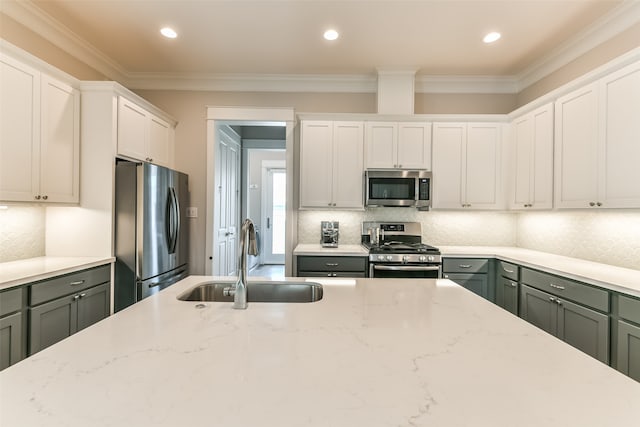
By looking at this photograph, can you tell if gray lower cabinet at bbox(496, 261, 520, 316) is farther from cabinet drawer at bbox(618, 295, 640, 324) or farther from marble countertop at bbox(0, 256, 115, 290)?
marble countertop at bbox(0, 256, 115, 290)

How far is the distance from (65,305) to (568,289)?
3562 millimetres

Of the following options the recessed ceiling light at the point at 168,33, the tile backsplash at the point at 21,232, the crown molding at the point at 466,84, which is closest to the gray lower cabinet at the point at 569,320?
the crown molding at the point at 466,84

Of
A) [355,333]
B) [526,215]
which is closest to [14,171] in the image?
[355,333]

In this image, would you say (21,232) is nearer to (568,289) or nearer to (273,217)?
(568,289)

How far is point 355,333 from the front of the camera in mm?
987

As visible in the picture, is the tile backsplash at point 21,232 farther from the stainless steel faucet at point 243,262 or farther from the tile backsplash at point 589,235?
the tile backsplash at point 589,235

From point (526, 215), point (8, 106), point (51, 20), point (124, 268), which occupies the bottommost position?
point (124, 268)

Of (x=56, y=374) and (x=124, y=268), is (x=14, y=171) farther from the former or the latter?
(x=56, y=374)

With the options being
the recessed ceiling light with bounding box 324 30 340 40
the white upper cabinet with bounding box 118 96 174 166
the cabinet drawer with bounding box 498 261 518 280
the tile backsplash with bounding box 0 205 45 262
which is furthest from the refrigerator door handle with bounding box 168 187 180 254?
the cabinet drawer with bounding box 498 261 518 280

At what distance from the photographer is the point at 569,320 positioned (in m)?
2.19

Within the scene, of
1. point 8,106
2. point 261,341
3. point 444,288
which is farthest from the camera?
point 8,106

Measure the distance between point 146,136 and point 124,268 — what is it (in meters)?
1.34

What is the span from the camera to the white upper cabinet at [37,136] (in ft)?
6.79

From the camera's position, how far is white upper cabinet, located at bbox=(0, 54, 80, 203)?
207 cm
